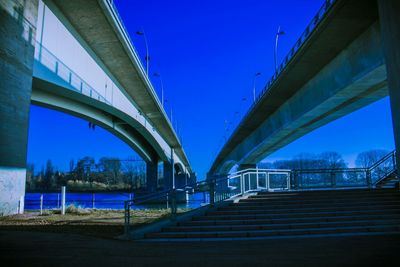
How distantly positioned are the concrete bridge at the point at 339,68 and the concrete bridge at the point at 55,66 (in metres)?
8.44

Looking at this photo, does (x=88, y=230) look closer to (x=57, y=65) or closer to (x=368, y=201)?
(x=57, y=65)

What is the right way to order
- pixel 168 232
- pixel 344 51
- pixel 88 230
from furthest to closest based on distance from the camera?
pixel 344 51 < pixel 88 230 < pixel 168 232

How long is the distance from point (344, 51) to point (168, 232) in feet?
36.8

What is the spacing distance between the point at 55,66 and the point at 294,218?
1086 centimetres

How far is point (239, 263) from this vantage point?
683cm

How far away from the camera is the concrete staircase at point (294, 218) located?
11.0 m

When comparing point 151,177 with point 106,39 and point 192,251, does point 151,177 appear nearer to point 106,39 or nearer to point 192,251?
point 106,39

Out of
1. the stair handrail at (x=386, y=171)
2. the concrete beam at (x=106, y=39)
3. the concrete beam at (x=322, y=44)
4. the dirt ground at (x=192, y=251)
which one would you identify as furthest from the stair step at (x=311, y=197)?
the concrete beam at (x=106, y=39)

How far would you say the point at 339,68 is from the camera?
17.3 metres

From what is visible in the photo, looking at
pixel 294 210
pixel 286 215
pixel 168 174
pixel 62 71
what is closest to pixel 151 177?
pixel 168 174

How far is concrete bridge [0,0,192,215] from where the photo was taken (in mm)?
12180

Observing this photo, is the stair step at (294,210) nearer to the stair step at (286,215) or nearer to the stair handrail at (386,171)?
the stair step at (286,215)

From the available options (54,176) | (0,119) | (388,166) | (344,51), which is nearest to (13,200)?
(0,119)

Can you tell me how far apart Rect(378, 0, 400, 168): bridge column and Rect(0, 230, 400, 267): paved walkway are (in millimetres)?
3599
